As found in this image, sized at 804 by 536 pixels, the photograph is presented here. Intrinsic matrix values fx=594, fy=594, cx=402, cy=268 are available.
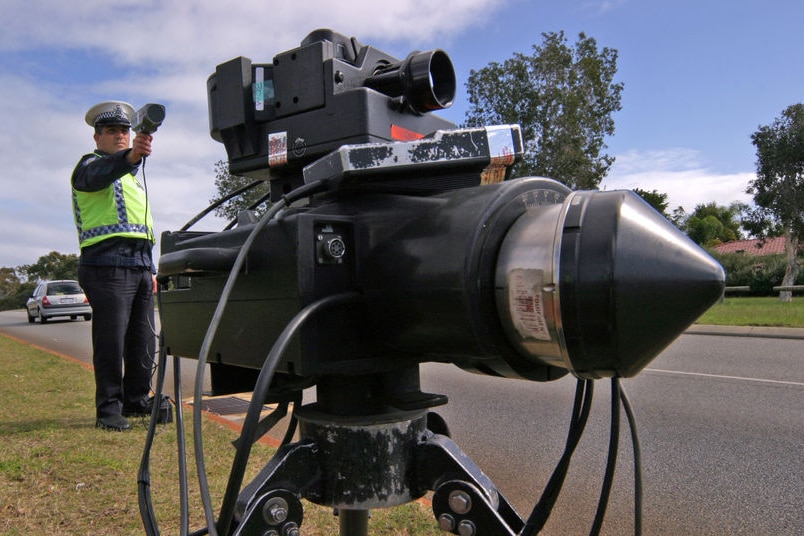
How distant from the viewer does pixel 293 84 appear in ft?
3.22

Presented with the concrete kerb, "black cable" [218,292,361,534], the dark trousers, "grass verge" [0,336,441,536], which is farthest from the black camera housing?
the concrete kerb

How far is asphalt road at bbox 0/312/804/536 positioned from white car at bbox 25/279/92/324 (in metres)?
18.0

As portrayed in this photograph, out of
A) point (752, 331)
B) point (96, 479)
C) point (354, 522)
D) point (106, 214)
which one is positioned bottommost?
point (752, 331)

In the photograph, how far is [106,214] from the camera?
3414 mm

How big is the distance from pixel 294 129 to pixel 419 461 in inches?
22.5

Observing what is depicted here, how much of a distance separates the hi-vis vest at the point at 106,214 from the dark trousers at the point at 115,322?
20cm

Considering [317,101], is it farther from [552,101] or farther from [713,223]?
[713,223]

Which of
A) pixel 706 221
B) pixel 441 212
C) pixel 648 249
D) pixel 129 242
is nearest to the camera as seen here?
pixel 648 249


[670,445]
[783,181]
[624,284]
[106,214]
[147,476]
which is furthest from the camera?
[783,181]

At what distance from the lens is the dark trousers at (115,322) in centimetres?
342

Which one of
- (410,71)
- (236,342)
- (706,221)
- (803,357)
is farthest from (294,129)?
(706,221)

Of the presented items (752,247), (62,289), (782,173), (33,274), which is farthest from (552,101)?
(33,274)

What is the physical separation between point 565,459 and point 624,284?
423 mm

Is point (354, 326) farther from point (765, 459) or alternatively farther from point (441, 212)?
point (765, 459)
